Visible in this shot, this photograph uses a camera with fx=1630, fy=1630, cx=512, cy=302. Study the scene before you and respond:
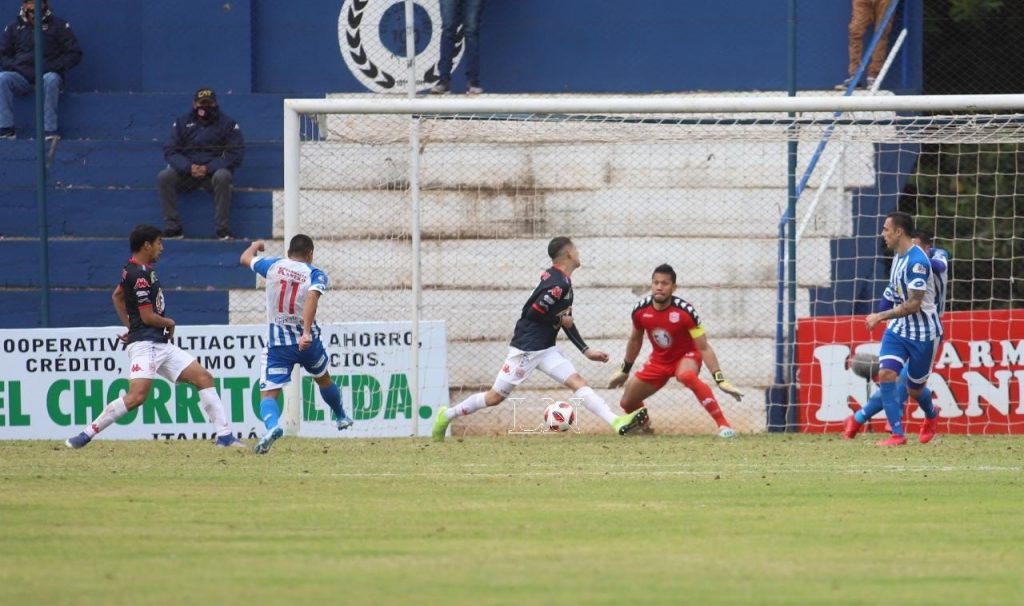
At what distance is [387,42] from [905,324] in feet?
31.1

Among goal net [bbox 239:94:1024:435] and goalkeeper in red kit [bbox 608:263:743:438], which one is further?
goal net [bbox 239:94:1024:435]

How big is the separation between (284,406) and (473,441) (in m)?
2.24

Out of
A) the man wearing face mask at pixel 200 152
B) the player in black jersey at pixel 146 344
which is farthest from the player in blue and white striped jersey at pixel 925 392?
the man wearing face mask at pixel 200 152

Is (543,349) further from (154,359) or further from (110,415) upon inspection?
(110,415)

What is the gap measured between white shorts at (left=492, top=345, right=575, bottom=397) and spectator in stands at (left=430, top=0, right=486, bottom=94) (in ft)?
20.3

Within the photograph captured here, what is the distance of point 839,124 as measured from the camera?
17.7 meters

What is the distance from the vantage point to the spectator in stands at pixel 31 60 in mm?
20297

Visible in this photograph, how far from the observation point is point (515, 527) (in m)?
8.88

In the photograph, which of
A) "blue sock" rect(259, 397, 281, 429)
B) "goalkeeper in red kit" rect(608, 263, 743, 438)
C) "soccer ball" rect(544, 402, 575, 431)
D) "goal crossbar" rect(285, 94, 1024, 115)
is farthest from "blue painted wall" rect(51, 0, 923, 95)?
"blue sock" rect(259, 397, 281, 429)

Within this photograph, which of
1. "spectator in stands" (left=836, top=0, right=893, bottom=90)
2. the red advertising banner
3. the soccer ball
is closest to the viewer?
the soccer ball

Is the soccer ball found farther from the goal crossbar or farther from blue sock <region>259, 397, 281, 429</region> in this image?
blue sock <region>259, 397, 281, 429</region>

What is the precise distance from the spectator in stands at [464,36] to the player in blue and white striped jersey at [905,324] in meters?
7.67

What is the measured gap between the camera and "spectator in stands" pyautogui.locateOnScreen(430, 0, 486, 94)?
20.3m

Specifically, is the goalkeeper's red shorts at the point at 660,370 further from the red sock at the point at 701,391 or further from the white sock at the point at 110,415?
the white sock at the point at 110,415
